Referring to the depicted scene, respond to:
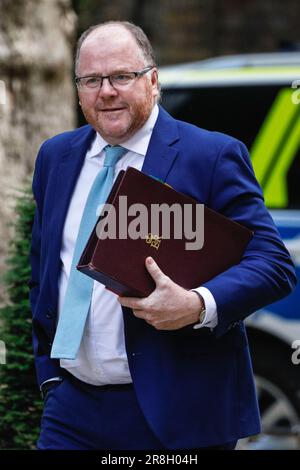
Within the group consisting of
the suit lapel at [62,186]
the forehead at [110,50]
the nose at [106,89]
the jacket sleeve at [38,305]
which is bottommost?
the jacket sleeve at [38,305]

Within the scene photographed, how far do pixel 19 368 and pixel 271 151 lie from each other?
2.15m

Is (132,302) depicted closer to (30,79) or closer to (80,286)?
(80,286)

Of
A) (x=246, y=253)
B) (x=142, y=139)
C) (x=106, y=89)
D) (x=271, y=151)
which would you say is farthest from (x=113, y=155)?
(x=271, y=151)

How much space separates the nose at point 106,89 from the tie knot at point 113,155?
19 centimetres

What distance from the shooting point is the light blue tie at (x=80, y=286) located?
10.9ft

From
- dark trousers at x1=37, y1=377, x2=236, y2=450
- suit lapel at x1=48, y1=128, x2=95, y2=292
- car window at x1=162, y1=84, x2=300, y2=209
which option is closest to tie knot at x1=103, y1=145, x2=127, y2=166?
suit lapel at x1=48, y1=128, x2=95, y2=292

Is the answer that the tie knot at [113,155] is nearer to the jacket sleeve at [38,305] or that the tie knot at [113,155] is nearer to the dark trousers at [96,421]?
the jacket sleeve at [38,305]

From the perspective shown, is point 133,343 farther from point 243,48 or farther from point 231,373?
point 243,48

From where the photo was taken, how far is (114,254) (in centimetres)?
311

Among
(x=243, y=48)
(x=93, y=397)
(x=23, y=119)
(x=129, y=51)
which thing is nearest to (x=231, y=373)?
(x=93, y=397)

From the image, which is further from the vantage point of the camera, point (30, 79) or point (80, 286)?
point (30, 79)

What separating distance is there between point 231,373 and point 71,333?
465 millimetres

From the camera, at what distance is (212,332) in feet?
10.5

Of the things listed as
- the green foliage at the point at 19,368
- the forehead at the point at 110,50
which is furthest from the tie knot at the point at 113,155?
the green foliage at the point at 19,368
